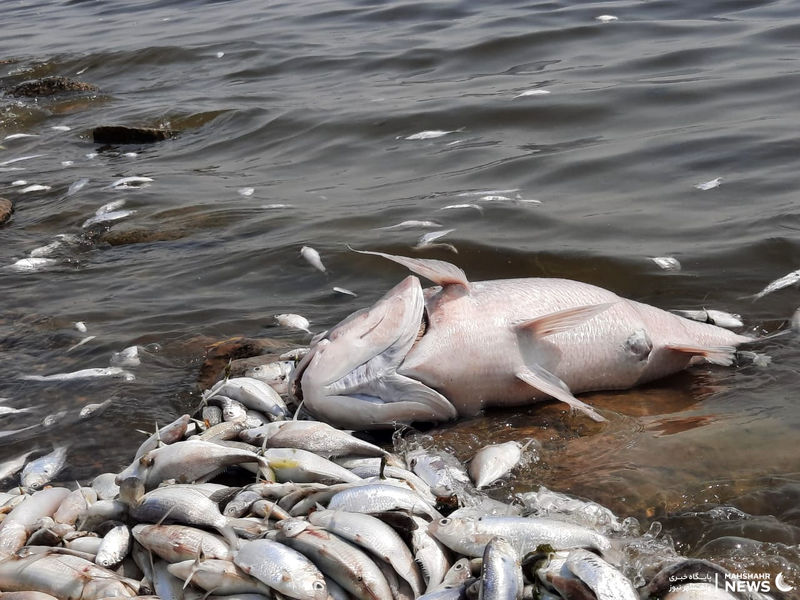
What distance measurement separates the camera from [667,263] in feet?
22.8

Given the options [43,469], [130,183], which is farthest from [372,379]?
[130,183]

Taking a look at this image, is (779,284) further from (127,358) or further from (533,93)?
(533,93)

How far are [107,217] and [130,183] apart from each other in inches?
51.8

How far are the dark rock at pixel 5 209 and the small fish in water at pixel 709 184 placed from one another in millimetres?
6756

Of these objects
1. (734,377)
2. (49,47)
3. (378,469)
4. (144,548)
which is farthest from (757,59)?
(49,47)

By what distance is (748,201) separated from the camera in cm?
803

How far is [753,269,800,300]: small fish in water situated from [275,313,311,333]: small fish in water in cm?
299

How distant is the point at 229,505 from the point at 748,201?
5.81 meters

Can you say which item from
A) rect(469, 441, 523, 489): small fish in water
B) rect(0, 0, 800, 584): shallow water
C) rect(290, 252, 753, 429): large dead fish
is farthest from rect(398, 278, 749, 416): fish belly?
rect(469, 441, 523, 489): small fish in water

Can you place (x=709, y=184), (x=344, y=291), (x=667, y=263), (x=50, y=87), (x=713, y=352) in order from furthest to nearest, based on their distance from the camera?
(x=50, y=87), (x=709, y=184), (x=344, y=291), (x=667, y=263), (x=713, y=352)

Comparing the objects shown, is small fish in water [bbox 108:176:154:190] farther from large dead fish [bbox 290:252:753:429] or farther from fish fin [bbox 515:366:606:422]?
fish fin [bbox 515:366:606:422]

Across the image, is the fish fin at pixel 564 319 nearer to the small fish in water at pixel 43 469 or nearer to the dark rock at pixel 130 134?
the small fish in water at pixel 43 469

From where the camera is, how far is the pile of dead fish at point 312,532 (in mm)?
3219

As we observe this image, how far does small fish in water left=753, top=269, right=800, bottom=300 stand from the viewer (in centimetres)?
632
